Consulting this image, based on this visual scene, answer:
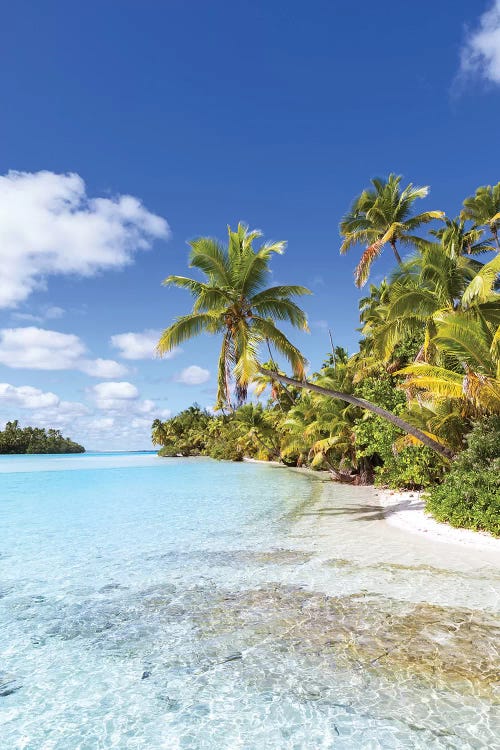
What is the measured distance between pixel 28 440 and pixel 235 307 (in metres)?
121

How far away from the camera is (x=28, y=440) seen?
390ft

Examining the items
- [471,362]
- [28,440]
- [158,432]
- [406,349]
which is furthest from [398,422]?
[28,440]

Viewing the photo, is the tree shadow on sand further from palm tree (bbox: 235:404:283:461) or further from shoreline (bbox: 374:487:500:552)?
palm tree (bbox: 235:404:283:461)

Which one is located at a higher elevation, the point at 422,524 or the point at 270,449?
the point at 270,449

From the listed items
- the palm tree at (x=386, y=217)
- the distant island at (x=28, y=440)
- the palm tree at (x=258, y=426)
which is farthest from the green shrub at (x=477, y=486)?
the distant island at (x=28, y=440)

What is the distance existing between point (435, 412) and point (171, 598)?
9.17 m

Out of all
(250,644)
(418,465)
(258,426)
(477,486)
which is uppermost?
(258,426)

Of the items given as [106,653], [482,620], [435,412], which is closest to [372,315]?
[435,412]

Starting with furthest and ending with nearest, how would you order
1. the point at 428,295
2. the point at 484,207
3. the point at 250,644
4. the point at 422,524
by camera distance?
the point at 484,207 < the point at 428,295 < the point at 422,524 < the point at 250,644

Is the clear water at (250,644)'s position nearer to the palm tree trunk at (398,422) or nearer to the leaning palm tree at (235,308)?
the palm tree trunk at (398,422)

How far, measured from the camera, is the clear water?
11.8ft

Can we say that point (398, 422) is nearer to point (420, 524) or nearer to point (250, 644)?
point (420, 524)

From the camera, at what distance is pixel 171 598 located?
22.1 ft

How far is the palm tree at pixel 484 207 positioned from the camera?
23.9m
